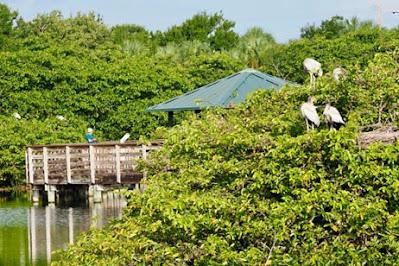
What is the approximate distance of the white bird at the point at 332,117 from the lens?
25.5ft

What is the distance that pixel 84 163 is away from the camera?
1022 inches

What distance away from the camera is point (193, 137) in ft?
28.1

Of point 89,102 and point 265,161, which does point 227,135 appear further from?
point 89,102

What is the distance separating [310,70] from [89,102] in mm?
Answer: 28260

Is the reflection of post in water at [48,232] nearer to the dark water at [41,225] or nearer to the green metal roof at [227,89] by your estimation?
the dark water at [41,225]

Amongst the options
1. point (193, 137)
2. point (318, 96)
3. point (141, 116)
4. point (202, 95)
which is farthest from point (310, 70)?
point (141, 116)

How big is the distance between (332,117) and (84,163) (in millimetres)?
18612

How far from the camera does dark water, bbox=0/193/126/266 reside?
693 inches

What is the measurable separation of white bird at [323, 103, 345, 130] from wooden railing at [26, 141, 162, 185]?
16.2 metres

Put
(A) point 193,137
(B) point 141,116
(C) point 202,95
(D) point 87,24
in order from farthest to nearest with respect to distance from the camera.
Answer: (D) point 87,24
(B) point 141,116
(C) point 202,95
(A) point 193,137

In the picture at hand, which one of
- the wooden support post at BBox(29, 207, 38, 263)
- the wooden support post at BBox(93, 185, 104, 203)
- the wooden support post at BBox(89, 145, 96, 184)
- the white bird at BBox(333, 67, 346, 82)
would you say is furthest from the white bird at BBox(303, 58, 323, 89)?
the wooden support post at BBox(93, 185, 104, 203)

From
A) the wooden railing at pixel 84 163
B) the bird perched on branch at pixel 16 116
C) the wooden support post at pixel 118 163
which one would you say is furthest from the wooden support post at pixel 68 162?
the bird perched on branch at pixel 16 116

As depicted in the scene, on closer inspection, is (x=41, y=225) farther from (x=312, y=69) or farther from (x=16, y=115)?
(x=312, y=69)

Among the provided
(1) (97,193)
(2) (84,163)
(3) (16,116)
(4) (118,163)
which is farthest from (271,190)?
(3) (16,116)
